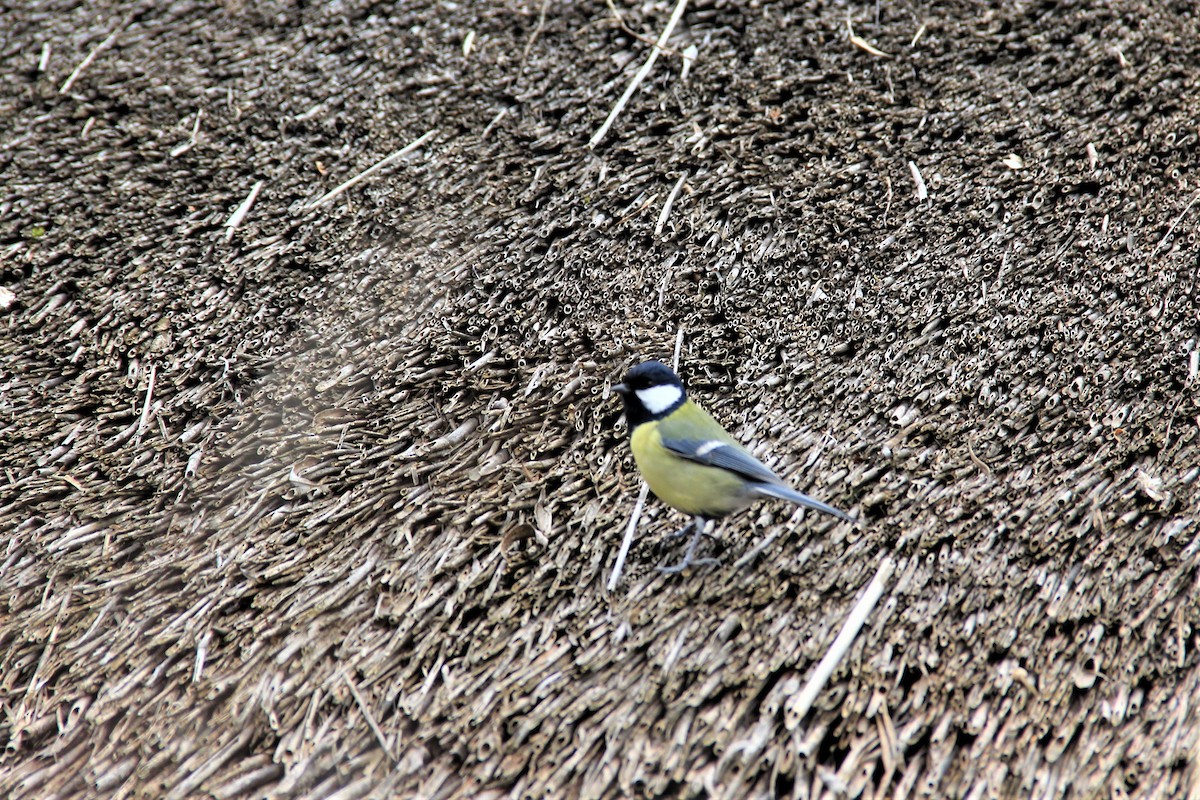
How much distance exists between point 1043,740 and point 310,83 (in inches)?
117

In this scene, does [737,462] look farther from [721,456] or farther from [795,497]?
[795,497]

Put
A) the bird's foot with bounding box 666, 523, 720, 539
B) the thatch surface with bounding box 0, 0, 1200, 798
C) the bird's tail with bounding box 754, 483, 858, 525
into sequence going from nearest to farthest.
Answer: the thatch surface with bounding box 0, 0, 1200, 798 → the bird's tail with bounding box 754, 483, 858, 525 → the bird's foot with bounding box 666, 523, 720, 539

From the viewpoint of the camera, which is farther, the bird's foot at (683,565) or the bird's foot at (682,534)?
the bird's foot at (682,534)

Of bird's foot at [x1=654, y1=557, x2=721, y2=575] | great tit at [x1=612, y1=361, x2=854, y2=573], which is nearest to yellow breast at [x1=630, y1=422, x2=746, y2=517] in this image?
great tit at [x1=612, y1=361, x2=854, y2=573]

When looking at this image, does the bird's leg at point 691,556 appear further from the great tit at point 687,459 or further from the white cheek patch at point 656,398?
the white cheek patch at point 656,398

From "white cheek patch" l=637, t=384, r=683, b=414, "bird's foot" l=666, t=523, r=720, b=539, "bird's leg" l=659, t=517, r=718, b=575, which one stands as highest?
"white cheek patch" l=637, t=384, r=683, b=414


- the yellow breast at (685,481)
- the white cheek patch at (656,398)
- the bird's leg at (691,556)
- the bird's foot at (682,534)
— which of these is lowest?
the bird's foot at (682,534)

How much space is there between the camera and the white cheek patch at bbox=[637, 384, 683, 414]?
2008mm

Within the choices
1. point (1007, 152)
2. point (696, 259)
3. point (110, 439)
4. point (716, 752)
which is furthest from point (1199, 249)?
point (110, 439)

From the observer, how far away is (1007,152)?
102 inches

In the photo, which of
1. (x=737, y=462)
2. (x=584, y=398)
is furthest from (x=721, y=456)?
(x=584, y=398)

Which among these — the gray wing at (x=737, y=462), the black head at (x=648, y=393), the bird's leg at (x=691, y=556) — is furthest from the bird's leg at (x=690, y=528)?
the black head at (x=648, y=393)

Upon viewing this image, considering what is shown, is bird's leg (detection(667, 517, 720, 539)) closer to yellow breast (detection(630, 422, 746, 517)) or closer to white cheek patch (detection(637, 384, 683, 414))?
yellow breast (detection(630, 422, 746, 517))

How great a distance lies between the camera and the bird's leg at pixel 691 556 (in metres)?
1.85
